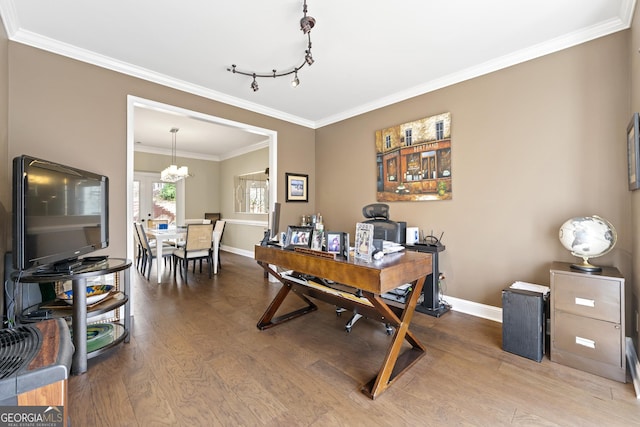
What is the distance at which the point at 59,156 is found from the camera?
258 centimetres

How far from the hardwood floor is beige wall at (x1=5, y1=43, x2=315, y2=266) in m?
1.42

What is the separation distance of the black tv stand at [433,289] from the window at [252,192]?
4122 millimetres

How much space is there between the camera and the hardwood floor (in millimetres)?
1567

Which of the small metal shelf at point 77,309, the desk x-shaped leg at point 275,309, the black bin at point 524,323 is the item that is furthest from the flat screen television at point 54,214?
the black bin at point 524,323

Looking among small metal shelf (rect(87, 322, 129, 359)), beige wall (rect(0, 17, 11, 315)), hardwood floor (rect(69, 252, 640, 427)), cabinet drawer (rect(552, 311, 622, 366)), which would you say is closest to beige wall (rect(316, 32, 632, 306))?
cabinet drawer (rect(552, 311, 622, 366))

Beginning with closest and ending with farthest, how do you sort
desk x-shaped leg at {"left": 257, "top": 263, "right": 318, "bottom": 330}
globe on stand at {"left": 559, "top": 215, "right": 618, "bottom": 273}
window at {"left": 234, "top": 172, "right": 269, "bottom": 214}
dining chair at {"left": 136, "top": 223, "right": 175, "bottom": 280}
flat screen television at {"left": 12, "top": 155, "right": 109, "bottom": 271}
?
flat screen television at {"left": 12, "top": 155, "right": 109, "bottom": 271} < globe on stand at {"left": 559, "top": 215, "right": 618, "bottom": 273} < desk x-shaped leg at {"left": 257, "top": 263, "right": 318, "bottom": 330} < dining chair at {"left": 136, "top": 223, "right": 175, "bottom": 280} < window at {"left": 234, "top": 172, "right": 269, "bottom": 214}

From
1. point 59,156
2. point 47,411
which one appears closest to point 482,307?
point 47,411

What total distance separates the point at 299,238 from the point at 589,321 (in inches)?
87.4

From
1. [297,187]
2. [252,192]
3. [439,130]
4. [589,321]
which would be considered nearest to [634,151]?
[589,321]

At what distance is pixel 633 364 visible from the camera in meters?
1.95

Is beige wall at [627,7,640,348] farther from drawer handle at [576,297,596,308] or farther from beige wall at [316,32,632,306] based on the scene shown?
drawer handle at [576,297,596,308]

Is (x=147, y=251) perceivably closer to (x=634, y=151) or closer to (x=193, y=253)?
(x=193, y=253)

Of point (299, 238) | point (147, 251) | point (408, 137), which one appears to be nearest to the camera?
point (299, 238)

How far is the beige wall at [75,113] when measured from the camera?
2.42 metres
